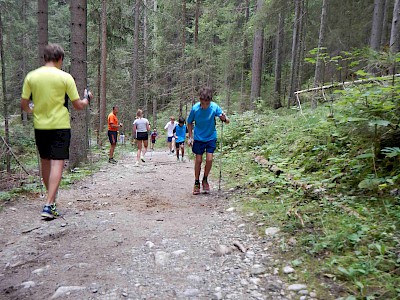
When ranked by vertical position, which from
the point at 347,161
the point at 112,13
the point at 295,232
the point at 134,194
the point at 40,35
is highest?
the point at 112,13

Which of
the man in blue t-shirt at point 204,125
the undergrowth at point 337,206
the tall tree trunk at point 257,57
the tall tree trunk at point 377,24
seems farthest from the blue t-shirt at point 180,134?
the tall tree trunk at point 377,24

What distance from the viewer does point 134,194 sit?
5832mm

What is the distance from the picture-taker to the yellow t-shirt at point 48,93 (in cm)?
378

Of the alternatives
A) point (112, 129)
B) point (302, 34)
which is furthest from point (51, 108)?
point (302, 34)

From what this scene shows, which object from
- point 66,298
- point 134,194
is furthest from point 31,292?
point 134,194

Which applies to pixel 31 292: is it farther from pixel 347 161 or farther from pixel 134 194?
pixel 347 161

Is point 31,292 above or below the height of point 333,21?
below

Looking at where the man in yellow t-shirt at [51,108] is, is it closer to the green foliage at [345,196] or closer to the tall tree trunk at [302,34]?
the green foliage at [345,196]

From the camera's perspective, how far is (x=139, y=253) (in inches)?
122

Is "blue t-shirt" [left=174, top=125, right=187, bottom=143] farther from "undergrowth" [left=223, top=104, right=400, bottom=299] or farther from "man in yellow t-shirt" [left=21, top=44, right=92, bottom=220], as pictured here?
"man in yellow t-shirt" [left=21, top=44, right=92, bottom=220]

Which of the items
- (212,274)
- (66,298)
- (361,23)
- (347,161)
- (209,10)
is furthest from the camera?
(209,10)

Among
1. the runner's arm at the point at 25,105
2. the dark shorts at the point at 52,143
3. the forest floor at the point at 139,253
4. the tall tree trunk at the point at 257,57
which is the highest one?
the tall tree trunk at the point at 257,57

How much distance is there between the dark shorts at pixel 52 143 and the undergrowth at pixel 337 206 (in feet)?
9.35

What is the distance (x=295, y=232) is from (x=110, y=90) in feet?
76.8
